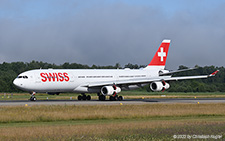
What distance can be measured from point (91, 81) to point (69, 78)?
4.70 meters

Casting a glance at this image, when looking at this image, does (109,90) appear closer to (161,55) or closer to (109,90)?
(109,90)

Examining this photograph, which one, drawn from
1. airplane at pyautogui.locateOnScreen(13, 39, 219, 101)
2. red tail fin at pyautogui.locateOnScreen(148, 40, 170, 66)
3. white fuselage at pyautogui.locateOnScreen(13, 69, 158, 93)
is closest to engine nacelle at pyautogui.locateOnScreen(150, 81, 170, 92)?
airplane at pyautogui.locateOnScreen(13, 39, 219, 101)

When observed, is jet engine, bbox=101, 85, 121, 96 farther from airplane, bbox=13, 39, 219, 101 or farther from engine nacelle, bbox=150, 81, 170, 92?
engine nacelle, bbox=150, 81, 170, 92

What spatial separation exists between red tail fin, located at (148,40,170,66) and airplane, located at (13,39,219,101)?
0.19 metres

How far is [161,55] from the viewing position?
71.0m

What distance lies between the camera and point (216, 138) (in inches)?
758

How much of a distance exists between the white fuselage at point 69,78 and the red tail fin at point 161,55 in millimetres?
2964

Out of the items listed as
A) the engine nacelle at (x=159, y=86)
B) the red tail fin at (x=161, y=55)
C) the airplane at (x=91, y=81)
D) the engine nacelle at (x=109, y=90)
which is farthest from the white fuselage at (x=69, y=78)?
the engine nacelle at (x=159, y=86)

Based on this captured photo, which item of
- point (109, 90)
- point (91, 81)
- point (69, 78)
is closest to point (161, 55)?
point (91, 81)

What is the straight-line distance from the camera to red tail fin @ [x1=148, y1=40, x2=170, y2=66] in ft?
230

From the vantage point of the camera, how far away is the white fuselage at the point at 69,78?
53009 mm

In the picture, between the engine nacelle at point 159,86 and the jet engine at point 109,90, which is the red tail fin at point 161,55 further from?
the jet engine at point 109,90

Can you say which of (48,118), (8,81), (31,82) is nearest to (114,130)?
(48,118)

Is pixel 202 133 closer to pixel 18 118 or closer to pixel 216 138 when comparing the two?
pixel 216 138
